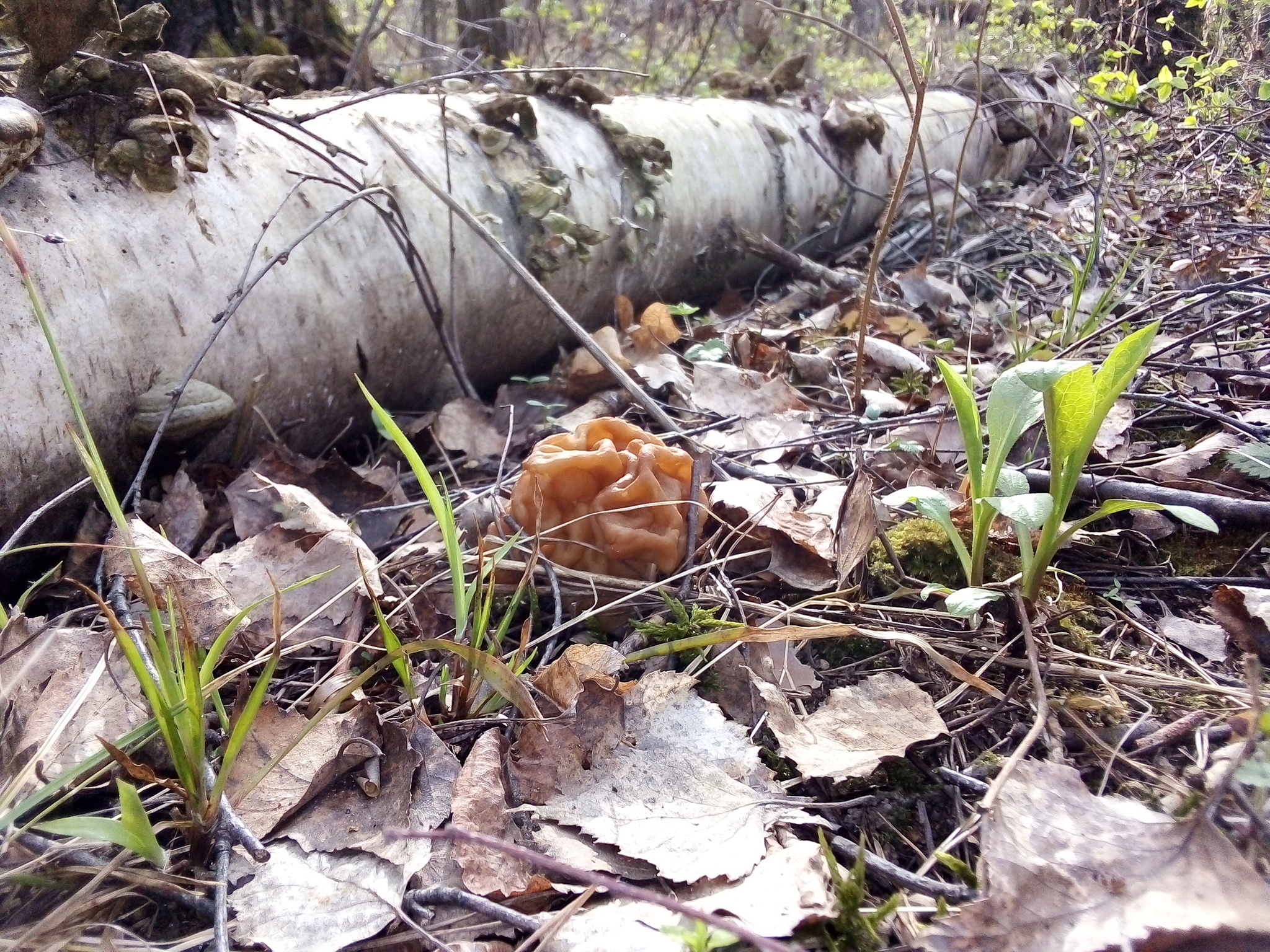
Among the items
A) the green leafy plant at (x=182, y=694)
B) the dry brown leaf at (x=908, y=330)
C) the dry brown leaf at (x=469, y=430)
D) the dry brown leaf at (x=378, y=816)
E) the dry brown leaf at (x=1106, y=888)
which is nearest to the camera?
the dry brown leaf at (x=1106, y=888)

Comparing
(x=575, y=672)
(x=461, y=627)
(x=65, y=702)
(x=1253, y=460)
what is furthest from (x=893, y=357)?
(x=65, y=702)

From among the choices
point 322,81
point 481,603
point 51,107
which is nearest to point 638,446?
point 481,603

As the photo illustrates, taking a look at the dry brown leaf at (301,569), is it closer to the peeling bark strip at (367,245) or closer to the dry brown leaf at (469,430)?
the peeling bark strip at (367,245)

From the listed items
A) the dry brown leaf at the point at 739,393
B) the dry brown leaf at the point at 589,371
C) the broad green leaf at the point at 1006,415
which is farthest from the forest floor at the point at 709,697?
the dry brown leaf at the point at 589,371

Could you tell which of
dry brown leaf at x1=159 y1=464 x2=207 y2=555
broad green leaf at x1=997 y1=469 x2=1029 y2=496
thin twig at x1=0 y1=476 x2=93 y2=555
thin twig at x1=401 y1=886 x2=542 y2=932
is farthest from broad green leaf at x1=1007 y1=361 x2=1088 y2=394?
dry brown leaf at x1=159 y1=464 x2=207 y2=555

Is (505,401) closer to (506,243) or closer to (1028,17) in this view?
(506,243)
